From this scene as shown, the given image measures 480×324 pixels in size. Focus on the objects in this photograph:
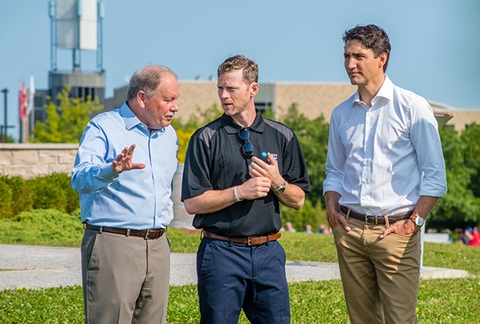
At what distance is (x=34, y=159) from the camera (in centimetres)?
2205

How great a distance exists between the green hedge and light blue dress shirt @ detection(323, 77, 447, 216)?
15.0m

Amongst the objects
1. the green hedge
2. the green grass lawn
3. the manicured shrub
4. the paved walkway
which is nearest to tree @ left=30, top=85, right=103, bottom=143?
the green hedge

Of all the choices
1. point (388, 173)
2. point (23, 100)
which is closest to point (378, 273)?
point (388, 173)

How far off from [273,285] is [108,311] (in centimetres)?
104

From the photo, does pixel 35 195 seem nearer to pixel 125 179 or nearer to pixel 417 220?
pixel 125 179

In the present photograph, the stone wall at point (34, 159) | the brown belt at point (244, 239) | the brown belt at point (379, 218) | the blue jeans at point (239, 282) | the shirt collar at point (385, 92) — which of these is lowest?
the stone wall at point (34, 159)

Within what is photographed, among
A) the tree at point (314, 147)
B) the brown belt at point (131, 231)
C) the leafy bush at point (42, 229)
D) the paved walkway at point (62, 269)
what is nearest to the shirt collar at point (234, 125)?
the brown belt at point (131, 231)

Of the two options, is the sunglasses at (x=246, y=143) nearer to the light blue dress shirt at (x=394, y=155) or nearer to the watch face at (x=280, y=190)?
the watch face at (x=280, y=190)

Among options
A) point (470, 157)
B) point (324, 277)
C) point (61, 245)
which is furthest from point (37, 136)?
point (324, 277)

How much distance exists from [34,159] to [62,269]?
403 inches

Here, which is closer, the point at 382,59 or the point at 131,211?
the point at 131,211

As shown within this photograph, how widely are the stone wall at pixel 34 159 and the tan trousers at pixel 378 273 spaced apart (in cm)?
1734

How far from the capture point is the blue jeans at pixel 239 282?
16.6ft

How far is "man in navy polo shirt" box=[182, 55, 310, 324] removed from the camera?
5070 mm
